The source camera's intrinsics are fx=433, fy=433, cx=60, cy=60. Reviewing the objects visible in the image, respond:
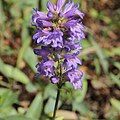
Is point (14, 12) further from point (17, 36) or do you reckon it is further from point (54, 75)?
point (54, 75)

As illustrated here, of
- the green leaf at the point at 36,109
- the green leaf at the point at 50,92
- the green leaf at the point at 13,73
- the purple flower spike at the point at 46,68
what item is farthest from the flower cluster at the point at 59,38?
the green leaf at the point at 13,73

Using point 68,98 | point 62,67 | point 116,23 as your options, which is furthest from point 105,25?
point 62,67

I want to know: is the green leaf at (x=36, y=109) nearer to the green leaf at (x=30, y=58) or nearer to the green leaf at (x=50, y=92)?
the green leaf at (x=50, y=92)

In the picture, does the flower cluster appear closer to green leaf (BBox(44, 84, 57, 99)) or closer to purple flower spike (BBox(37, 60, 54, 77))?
purple flower spike (BBox(37, 60, 54, 77))

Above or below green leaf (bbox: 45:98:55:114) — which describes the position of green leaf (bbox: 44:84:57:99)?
above

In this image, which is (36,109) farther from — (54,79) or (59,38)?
(59,38)

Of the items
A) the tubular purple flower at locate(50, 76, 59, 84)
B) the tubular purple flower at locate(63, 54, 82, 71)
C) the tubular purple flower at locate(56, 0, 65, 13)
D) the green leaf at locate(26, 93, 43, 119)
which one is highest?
the tubular purple flower at locate(56, 0, 65, 13)

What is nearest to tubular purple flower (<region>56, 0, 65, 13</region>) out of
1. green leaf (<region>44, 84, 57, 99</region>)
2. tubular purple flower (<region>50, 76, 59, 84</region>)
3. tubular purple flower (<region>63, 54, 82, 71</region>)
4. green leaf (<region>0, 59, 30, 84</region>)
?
tubular purple flower (<region>63, 54, 82, 71</region>)
